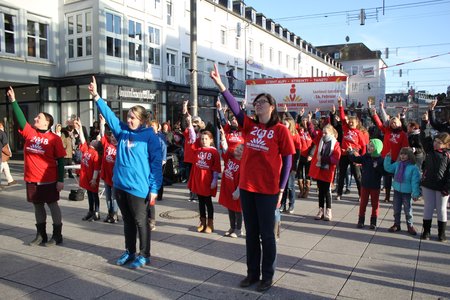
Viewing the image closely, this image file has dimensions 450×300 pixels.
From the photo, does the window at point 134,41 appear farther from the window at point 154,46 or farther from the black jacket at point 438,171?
the black jacket at point 438,171

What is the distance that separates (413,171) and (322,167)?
5.01 feet

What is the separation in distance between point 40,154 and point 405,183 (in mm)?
5701

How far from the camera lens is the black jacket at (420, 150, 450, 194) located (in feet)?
18.7

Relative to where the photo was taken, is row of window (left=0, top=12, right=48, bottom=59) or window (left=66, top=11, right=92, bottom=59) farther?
window (left=66, top=11, right=92, bottom=59)

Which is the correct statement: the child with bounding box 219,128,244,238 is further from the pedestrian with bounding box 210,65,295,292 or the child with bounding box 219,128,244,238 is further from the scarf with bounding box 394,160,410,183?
the scarf with bounding box 394,160,410,183

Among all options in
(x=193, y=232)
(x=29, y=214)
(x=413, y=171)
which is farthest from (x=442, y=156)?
(x=29, y=214)

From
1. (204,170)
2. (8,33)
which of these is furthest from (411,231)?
(8,33)

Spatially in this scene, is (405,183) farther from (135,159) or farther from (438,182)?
(135,159)

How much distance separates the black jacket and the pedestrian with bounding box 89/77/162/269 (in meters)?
4.11

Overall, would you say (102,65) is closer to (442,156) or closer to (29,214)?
(29,214)

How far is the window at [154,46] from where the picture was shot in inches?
916

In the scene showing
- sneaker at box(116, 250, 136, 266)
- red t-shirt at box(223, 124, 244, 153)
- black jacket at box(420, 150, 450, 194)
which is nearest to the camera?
sneaker at box(116, 250, 136, 266)

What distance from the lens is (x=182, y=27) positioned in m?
26.0

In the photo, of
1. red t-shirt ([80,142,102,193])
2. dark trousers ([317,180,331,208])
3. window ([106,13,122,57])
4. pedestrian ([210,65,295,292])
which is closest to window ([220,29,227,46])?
window ([106,13,122,57])
